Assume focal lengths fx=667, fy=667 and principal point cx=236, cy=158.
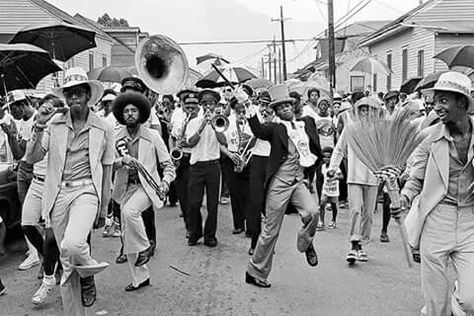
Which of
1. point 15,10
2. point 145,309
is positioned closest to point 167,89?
point 145,309

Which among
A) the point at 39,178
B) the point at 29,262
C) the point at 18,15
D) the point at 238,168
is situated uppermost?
the point at 18,15

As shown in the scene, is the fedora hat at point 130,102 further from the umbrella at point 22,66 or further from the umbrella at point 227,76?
the umbrella at point 227,76

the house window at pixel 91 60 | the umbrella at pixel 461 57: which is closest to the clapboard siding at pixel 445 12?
the house window at pixel 91 60

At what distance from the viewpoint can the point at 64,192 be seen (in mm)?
5633

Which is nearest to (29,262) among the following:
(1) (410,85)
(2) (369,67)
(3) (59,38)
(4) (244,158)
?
(4) (244,158)

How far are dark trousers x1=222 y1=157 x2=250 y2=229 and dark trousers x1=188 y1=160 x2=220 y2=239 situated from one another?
80 cm

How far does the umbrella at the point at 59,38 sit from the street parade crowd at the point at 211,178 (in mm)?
944

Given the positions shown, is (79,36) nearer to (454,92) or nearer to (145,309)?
(145,309)

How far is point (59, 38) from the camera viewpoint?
10.5 m

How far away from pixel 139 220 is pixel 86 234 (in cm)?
154

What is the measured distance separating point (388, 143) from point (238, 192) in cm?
469

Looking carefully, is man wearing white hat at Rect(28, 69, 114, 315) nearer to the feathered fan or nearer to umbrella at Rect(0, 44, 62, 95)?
the feathered fan

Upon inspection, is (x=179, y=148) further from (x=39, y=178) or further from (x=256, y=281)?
(x=256, y=281)

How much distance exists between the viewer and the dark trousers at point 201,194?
30.9ft
